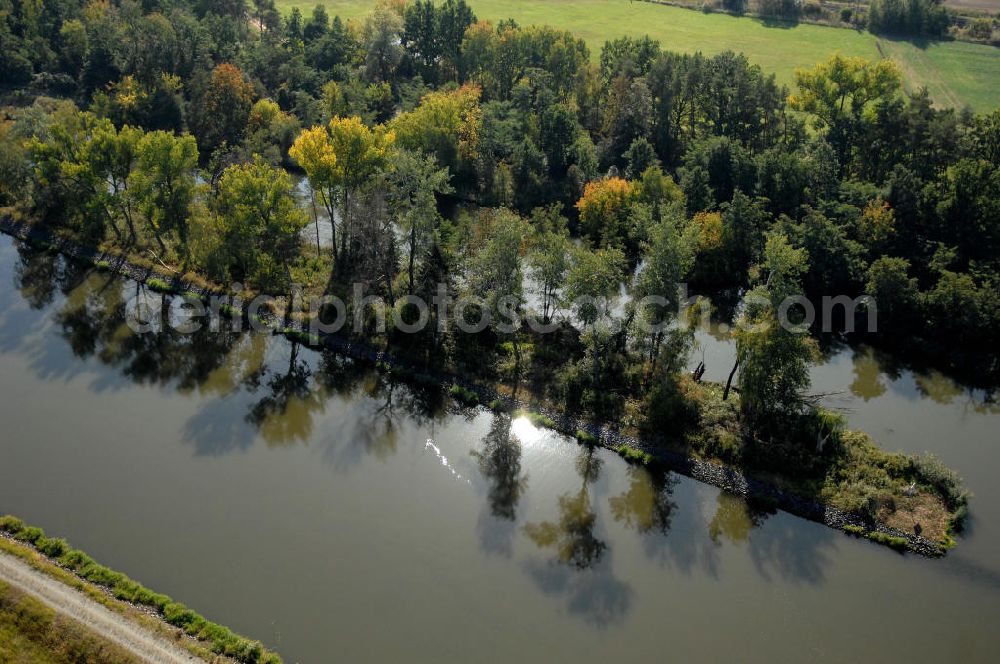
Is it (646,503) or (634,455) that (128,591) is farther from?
(634,455)

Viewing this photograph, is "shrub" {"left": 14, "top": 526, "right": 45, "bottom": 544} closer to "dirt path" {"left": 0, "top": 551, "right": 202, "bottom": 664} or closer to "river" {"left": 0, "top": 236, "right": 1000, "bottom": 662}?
"river" {"left": 0, "top": 236, "right": 1000, "bottom": 662}

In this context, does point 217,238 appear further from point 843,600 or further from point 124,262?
point 843,600

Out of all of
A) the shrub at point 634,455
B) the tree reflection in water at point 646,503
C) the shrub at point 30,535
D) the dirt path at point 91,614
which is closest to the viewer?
the dirt path at point 91,614

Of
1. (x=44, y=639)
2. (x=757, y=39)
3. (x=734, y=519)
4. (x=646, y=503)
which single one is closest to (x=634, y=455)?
(x=646, y=503)

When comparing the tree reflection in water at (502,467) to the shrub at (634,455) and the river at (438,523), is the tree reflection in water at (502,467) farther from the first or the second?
the shrub at (634,455)

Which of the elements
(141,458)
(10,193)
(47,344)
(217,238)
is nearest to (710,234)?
(217,238)

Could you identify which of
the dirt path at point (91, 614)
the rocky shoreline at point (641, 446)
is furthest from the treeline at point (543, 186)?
the dirt path at point (91, 614)
